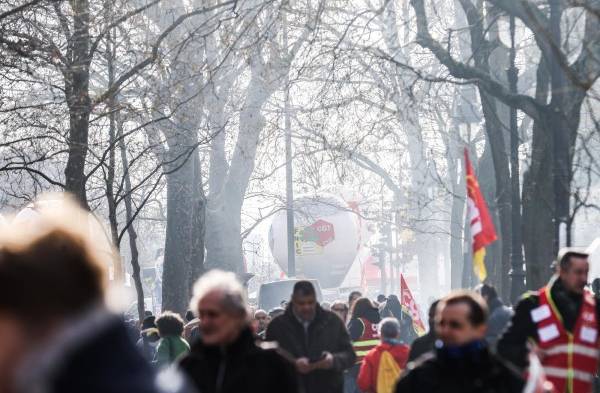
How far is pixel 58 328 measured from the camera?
7.79 ft

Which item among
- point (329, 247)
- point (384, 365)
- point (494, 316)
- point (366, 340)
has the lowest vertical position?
point (329, 247)

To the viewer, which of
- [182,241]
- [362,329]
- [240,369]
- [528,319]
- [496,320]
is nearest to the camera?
[240,369]

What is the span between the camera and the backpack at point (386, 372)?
12.6 meters

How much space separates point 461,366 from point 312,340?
4645 millimetres

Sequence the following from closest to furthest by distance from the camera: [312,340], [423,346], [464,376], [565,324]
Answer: [464,376]
[565,324]
[312,340]
[423,346]

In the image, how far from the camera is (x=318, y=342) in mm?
10234

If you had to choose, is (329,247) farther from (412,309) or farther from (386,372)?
(386,372)

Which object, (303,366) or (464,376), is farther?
(303,366)

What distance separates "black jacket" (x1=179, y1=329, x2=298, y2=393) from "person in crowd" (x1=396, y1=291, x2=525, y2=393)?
0.64 metres

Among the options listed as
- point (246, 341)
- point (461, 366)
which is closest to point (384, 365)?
point (461, 366)

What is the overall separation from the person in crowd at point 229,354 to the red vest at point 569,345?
3376mm

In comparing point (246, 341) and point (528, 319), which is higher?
point (246, 341)

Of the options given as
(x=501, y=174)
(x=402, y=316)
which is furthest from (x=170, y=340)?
(x=402, y=316)

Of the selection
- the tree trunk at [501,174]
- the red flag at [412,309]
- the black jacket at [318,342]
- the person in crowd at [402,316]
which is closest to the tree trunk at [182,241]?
the person in crowd at [402,316]
